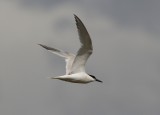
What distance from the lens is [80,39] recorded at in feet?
132

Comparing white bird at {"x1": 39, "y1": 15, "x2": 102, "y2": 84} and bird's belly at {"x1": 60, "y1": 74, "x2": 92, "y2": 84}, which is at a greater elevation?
white bird at {"x1": 39, "y1": 15, "x2": 102, "y2": 84}

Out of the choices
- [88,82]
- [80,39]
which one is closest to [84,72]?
[88,82]

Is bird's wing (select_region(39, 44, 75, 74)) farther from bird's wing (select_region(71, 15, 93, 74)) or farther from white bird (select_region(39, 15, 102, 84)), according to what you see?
bird's wing (select_region(71, 15, 93, 74))

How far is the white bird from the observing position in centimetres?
4016

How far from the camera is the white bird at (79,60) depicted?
4016 centimetres

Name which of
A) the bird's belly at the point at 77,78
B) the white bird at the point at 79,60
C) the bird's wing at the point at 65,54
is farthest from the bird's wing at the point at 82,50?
the bird's wing at the point at 65,54

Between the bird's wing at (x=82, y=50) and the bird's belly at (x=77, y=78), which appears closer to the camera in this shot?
the bird's wing at (x=82, y=50)

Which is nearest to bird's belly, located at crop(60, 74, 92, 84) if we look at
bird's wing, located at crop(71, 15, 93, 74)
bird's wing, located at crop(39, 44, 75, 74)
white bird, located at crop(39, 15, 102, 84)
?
white bird, located at crop(39, 15, 102, 84)

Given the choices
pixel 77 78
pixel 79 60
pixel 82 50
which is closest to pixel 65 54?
pixel 79 60

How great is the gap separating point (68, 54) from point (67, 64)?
121 cm

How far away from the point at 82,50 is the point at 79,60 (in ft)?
4.51

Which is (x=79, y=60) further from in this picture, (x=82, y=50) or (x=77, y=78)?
(x=82, y=50)

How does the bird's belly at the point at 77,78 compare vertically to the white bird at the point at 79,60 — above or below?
below

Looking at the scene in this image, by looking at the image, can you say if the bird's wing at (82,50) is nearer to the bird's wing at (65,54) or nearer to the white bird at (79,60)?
the white bird at (79,60)
